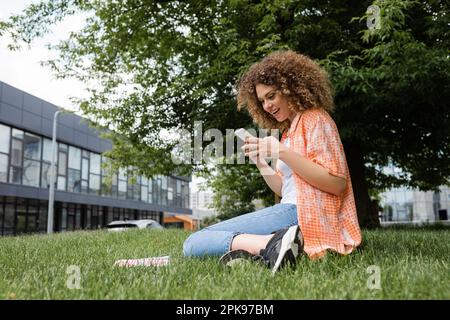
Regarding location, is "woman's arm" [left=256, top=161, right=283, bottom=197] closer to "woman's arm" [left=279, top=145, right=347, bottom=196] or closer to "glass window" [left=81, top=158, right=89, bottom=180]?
"woman's arm" [left=279, top=145, right=347, bottom=196]

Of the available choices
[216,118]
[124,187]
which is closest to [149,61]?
[216,118]

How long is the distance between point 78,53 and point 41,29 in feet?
5.62

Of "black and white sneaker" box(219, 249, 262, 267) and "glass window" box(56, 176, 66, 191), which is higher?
"glass window" box(56, 176, 66, 191)

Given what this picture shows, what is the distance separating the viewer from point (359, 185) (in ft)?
37.4

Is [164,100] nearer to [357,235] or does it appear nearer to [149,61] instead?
[149,61]

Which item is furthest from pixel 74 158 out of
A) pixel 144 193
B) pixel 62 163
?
pixel 144 193

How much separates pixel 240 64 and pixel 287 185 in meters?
6.60

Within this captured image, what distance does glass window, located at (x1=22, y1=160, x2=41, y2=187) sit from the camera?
23.7 metres

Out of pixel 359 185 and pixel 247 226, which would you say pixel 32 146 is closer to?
pixel 359 185

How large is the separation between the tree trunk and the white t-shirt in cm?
799

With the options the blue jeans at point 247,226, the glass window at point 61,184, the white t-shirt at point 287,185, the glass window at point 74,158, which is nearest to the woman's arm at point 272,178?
the white t-shirt at point 287,185

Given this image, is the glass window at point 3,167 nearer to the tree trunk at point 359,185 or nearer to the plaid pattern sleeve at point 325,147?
the tree trunk at point 359,185

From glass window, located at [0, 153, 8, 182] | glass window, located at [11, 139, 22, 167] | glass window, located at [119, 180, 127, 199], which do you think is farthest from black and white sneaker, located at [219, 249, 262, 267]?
glass window, located at [119, 180, 127, 199]

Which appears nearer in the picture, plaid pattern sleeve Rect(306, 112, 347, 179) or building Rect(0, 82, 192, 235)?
plaid pattern sleeve Rect(306, 112, 347, 179)
